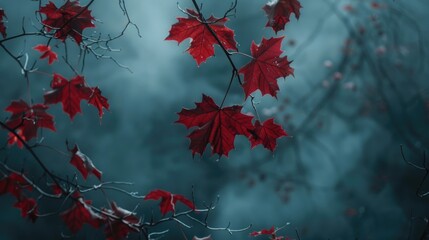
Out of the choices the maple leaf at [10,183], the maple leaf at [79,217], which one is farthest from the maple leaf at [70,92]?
the maple leaf at [10,183]

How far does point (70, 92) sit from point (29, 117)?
11.4 inches

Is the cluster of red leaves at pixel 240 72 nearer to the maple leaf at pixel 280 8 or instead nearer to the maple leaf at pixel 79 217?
the maple leaf at pixel 280 8

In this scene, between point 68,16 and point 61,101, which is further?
point 68,16

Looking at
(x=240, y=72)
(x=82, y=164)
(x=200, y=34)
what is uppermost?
(x=200, y=34)

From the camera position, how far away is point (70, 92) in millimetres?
1407

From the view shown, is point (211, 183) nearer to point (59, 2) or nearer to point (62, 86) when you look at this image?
point (59, 2)

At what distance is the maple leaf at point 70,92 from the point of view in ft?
4.52

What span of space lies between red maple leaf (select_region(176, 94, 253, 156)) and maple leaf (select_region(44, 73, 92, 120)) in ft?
1.17

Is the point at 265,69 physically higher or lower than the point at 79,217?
higher

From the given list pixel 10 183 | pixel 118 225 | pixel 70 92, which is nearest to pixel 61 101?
pixel 70 92

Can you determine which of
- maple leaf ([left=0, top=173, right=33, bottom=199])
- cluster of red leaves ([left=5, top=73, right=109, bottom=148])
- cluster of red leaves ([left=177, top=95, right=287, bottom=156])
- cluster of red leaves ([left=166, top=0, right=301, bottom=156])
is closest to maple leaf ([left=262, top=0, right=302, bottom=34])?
cluster of red leaves ([left=166, top=0, right=301, bottom=156])

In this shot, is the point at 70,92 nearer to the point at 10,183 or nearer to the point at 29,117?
the point at 29,117

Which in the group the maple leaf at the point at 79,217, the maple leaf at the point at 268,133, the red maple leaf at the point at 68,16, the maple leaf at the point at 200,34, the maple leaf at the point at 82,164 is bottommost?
the maple leaf at the point at 79,217

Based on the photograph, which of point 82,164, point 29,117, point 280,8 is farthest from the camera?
point 29,117
